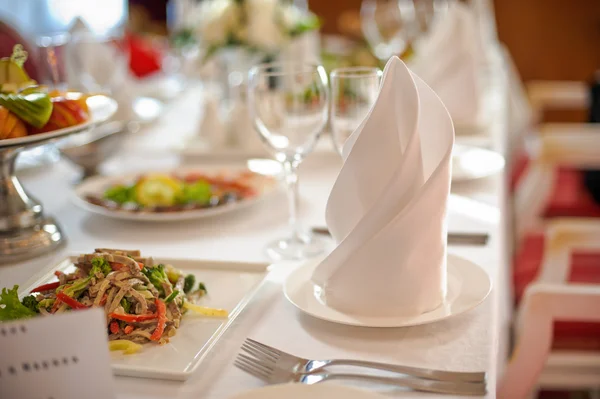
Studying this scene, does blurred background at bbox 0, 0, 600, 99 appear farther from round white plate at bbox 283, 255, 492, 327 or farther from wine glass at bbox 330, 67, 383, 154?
round white plate at bbox 283, 255, 492, 327

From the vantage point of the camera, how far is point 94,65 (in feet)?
6.13

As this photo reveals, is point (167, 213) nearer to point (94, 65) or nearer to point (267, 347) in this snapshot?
point (267, 347)

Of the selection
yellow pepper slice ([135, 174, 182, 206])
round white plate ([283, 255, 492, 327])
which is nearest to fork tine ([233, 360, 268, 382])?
round white plate ([283, 255, 492, 327])

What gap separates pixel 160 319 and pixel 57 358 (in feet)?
0.64

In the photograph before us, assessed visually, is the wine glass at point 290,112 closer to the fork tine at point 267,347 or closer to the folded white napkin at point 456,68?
the fork tine at point 267,347

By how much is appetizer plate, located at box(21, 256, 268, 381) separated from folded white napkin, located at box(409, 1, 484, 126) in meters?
1.02

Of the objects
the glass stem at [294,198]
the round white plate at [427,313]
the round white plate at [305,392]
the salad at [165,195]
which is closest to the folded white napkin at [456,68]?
the salad at [165,195]

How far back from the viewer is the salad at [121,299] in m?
0.79

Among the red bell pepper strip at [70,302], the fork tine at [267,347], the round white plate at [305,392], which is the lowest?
the fork tine at [267,347]

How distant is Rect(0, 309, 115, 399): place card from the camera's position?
0.59 metres

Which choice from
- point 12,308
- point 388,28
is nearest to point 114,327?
point 12,308

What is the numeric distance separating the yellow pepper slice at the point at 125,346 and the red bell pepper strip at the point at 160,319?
20mm

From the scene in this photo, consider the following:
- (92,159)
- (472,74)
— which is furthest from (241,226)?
(472,74)

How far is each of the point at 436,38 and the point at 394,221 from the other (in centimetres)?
132
